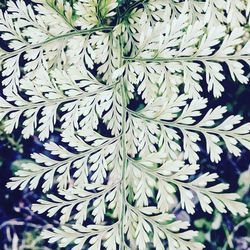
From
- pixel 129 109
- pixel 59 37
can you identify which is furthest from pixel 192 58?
pixel 59 37

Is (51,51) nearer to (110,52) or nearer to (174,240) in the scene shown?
(110,52)

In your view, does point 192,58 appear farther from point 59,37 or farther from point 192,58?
point 59,37

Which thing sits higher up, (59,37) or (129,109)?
(59,37)

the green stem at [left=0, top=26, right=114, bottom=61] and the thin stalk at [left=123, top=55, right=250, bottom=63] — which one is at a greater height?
the green stem at [left=0, top=26, right=114, bottom=61]

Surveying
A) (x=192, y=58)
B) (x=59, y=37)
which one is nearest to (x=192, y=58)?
(x=192, y=58)

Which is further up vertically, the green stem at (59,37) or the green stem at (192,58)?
the green stem at (59,37)

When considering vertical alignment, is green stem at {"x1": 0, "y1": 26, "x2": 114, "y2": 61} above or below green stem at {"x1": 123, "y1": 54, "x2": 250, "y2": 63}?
above

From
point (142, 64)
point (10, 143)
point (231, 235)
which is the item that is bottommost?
point (231, 235)

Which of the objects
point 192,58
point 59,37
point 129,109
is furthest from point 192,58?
point 59,37

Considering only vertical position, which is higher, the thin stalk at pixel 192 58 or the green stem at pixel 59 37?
the green stem at pixel 59 37

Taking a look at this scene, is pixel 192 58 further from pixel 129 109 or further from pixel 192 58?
pixel 129 109

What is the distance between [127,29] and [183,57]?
140 mm

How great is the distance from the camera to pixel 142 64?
919mm

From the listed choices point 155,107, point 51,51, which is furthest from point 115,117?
point 51,51
